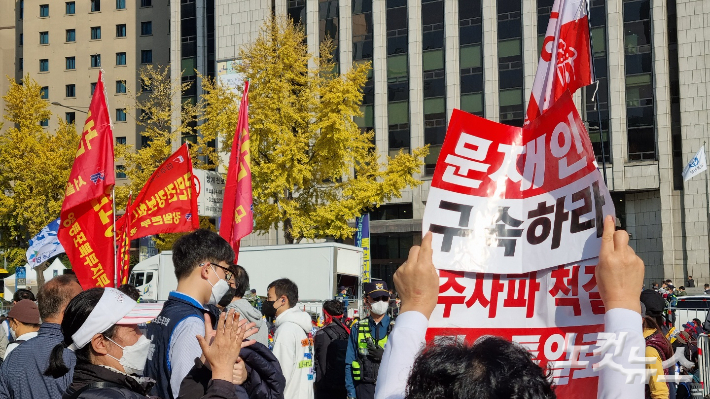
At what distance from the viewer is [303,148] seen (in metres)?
25.9

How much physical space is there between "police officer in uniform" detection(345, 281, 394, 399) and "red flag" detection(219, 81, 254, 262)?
1.76m

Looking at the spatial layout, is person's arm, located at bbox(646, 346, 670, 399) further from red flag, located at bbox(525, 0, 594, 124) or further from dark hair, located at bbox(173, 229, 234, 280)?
dark hair, located at bbox(173, 229, 234, 280)

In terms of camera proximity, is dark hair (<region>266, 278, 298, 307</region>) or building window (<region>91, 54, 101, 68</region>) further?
building window (<region>91, 54, 101, 68</region>)

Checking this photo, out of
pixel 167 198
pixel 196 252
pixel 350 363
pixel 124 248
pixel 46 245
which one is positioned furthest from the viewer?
pixel 46 245

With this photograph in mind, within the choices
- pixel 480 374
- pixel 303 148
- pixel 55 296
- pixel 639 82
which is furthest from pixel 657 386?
pixel 639 82

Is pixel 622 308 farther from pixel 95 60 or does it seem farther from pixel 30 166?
pixel 95 60

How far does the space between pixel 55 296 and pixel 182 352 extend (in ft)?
5.48

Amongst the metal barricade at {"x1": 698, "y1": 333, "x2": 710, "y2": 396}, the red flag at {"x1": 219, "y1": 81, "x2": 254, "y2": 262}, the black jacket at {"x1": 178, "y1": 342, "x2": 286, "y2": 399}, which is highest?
the red flag at {"x1": 219, "y1": 81, "x2": 254, "y2": 262}

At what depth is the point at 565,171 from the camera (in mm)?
2863

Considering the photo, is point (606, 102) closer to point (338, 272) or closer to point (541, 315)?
point (338, 272)

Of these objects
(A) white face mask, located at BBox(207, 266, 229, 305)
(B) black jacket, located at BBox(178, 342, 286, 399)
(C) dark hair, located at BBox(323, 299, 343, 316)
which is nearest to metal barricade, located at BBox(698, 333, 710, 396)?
(C) dark hair, located at BBox(323, 299, 343, 316)

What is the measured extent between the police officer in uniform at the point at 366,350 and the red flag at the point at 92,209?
→ 8.78 feet

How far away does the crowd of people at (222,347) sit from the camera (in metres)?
1.65

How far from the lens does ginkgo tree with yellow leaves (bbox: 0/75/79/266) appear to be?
115ft
